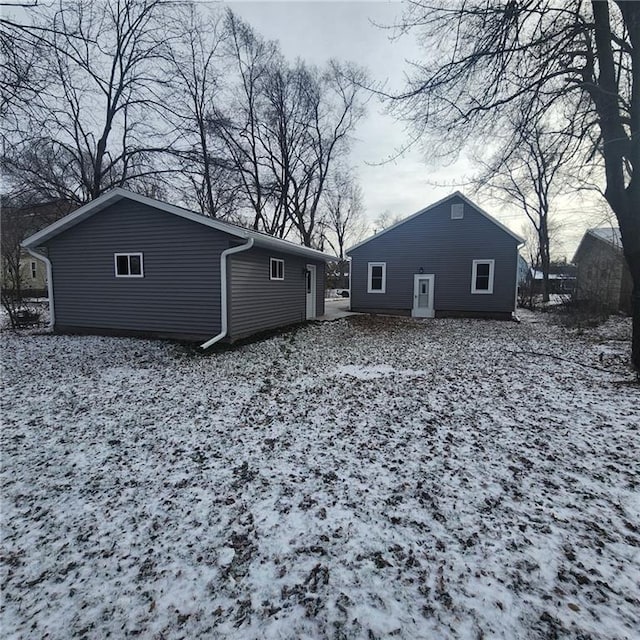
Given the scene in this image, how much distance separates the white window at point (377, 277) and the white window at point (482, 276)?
3.82 meters

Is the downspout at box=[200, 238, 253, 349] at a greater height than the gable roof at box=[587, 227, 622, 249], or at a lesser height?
lesser

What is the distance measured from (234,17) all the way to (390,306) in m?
18.9

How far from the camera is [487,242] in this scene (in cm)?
1456

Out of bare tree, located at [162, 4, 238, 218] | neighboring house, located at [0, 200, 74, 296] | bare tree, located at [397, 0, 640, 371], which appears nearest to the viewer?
bare tree, located at [397, 0, 640, 371]

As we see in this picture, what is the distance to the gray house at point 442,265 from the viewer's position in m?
14.5

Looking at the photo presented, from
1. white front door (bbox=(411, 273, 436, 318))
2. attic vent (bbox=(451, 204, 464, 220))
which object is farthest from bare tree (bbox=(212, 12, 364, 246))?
attic vent (bbox=(451, 204, 464, 220))

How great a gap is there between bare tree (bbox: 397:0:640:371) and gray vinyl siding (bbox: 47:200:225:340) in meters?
5.49

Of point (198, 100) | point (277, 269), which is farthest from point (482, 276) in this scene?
point (198, 100)

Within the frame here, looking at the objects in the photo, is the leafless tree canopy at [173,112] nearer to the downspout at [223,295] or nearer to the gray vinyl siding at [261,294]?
the downspout at [223,295]

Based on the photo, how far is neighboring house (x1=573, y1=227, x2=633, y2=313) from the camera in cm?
1372

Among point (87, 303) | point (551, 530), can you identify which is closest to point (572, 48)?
point (551, 530)

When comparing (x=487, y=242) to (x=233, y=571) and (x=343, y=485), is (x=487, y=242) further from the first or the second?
(x=233, y=571)

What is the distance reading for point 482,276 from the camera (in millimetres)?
14844

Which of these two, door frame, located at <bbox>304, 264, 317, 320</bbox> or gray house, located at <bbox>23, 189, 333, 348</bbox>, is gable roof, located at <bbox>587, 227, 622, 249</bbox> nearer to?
door frame, located at <bbox>304, 264, 317, 320</bbox>
